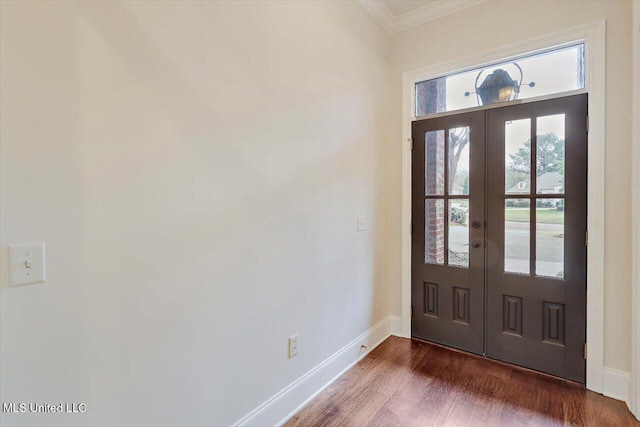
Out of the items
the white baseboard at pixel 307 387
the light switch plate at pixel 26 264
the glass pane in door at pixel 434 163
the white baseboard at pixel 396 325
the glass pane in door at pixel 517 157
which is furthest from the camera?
the white baseboard at pixel 396 325

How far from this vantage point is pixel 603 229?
1.97m

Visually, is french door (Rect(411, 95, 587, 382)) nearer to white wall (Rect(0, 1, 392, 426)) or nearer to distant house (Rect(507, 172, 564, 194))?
distant house (Rect(507, 172, 564, 194))

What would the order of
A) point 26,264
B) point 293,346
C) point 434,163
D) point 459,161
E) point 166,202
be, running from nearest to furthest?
point 26,264
point 166,202
point 293,346
point 459,161
point 434,163

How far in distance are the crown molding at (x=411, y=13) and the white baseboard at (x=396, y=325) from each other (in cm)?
269

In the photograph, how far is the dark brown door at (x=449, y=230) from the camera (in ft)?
8.05

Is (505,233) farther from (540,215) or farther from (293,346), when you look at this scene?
(293,346)

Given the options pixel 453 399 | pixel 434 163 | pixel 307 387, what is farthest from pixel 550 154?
pixel 307 387

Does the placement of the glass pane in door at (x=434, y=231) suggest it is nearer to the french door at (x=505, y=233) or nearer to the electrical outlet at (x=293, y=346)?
the french door at (x=505, y=233)

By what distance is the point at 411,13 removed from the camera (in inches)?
105

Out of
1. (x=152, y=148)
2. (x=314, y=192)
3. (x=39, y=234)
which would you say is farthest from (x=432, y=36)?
(x=39, y=234)

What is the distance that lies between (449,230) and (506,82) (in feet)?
4.10

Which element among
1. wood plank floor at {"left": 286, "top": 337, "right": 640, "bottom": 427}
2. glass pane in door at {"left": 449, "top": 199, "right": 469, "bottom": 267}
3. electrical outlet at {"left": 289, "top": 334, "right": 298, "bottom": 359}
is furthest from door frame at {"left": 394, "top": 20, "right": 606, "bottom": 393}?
electrical outlet at {"left": 289, "top": 334, "right": 298, "bottom": 359}

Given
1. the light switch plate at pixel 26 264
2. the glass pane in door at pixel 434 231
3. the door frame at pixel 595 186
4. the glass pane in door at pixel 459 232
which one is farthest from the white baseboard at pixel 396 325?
the light switch plate at pixel 26 264

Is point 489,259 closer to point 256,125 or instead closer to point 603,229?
point 603,229
